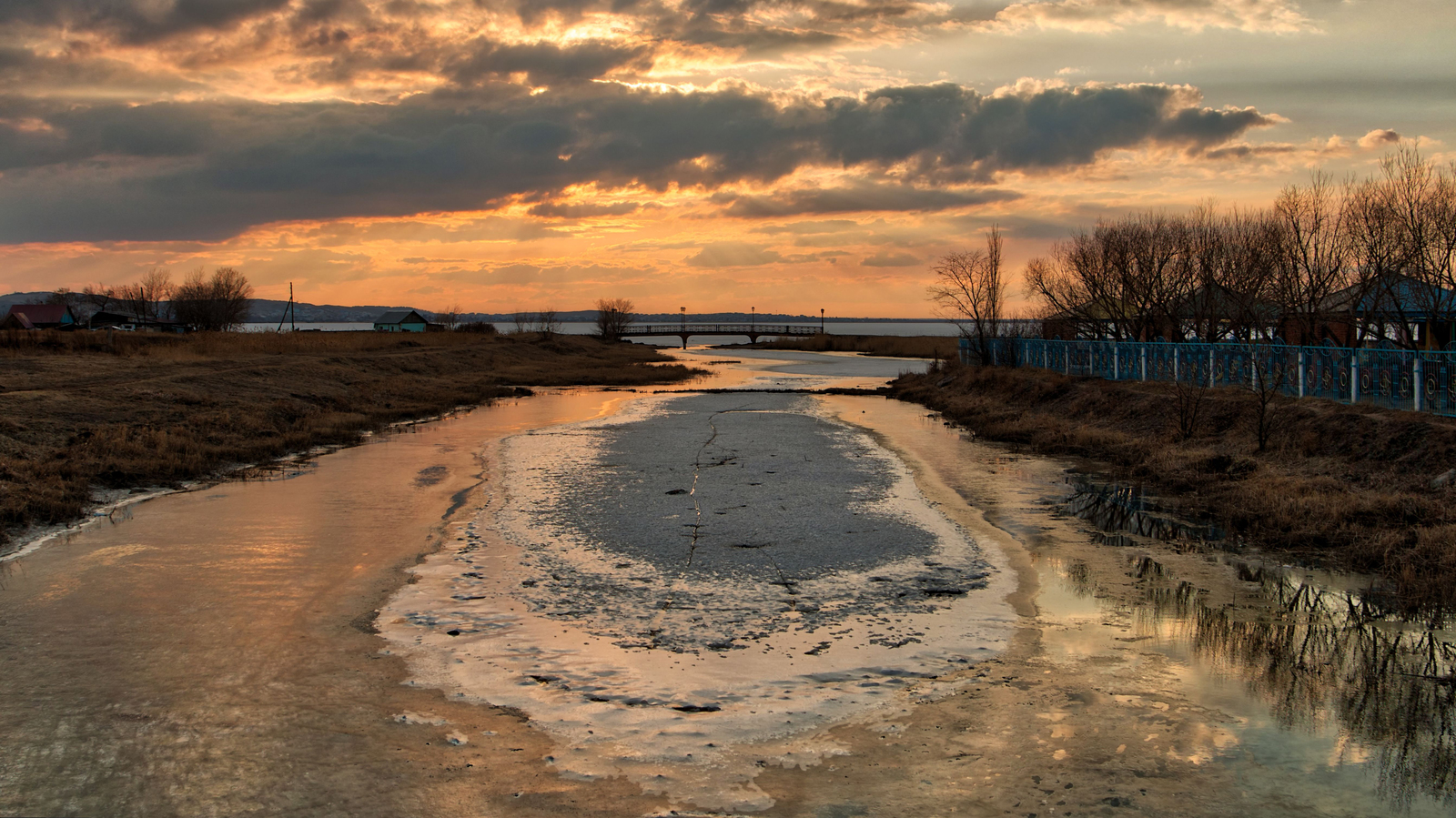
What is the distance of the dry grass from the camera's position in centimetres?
10412

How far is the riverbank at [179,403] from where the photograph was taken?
49.3 feet

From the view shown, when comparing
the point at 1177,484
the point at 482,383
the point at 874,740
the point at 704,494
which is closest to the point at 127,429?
the point at 704,494

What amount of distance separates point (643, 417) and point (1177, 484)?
16.6m

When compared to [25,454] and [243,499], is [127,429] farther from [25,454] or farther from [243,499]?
[243,499]

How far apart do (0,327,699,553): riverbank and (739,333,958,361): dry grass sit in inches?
2294

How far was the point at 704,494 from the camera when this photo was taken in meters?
14.9

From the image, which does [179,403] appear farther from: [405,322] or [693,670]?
[405,322]

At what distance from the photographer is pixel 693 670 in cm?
721

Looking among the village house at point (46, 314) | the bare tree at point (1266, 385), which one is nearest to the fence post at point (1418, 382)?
the bare tree at point (1266, 385)

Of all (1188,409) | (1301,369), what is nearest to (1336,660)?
(1188,409)

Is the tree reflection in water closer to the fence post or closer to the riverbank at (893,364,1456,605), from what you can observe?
the riverbank at (893,364,1456,605)

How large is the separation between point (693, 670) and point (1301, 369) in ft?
57.2

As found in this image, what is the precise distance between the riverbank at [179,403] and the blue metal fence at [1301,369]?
1890cm

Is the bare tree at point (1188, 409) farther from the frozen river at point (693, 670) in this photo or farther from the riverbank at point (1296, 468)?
the frozen river at point (693, 670)
